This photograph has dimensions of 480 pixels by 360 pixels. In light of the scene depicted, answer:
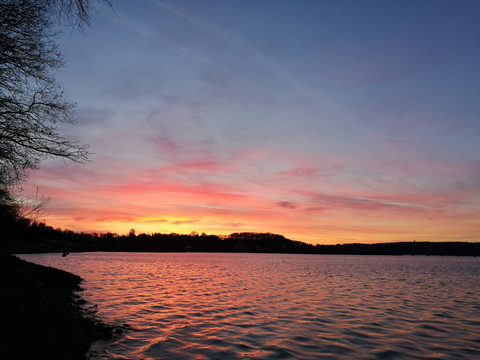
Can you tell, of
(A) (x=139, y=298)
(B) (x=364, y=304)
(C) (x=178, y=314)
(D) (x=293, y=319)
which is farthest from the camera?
(A) (x=139, y=298)

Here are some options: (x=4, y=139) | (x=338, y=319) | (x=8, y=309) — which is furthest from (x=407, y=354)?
(x=4, y=139)

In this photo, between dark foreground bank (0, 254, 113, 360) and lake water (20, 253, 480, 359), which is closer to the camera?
dark foreground bank (0, 254, 113, 360)

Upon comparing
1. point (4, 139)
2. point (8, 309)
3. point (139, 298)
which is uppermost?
point (4, 139)

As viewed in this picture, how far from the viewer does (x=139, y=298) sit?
28.9 m

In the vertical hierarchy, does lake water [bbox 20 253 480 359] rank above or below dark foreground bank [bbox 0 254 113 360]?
below

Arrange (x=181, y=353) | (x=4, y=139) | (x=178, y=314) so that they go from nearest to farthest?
(x=4, y=139) → (x=181, y=353) → (x=178, y=314)

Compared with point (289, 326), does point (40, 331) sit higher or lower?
higher

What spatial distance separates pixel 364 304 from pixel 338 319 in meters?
7.32

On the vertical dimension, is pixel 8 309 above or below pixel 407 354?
above

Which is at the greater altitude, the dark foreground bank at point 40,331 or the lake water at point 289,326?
the dark foreground bank at point 40,331

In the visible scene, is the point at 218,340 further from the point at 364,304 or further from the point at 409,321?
the point at 364,304

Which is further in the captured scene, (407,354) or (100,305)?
(100,305)

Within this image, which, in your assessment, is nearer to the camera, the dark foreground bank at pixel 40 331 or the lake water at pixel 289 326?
the dark foreground bank at pixel 40 331

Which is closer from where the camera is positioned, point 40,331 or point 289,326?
point 40,331
